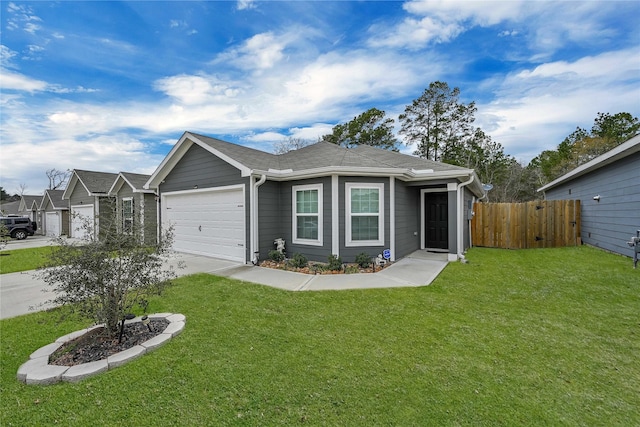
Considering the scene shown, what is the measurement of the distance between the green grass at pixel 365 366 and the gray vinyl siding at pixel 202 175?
11.8 ft

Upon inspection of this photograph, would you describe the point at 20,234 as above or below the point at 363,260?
below

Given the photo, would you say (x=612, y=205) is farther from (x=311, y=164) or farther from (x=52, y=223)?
(x=52, y=223)

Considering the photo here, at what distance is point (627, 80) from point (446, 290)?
1071 cm

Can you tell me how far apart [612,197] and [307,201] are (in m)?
9.19

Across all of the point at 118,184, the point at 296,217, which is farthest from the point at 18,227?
the point at 296,217

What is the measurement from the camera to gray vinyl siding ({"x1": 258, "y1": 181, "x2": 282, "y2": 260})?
25.2 feet

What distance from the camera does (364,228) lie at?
7.28m

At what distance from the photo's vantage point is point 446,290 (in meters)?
5.13

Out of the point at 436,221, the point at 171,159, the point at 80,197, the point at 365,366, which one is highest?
the point at 171,159

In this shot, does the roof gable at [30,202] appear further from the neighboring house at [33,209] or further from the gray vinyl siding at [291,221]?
the gray vinyl siding at [291,221]

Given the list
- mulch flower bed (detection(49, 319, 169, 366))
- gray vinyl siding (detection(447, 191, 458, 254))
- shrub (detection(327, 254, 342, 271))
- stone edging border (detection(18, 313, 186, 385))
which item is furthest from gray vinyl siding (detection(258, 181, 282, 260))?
gray vinyl siding (detection(447, 191, 458, 254))

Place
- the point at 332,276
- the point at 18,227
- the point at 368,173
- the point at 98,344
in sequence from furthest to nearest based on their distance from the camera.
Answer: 1. the point at 18,227
2. the point at 368,173
3. the point at 332,276
4. the point at 98,344

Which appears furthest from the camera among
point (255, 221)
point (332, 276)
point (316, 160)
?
point (316, 160)

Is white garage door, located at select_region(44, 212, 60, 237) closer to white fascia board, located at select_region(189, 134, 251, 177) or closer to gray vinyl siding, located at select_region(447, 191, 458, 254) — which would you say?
white fascia board, located at select_region(189, 134, 251, 177)
